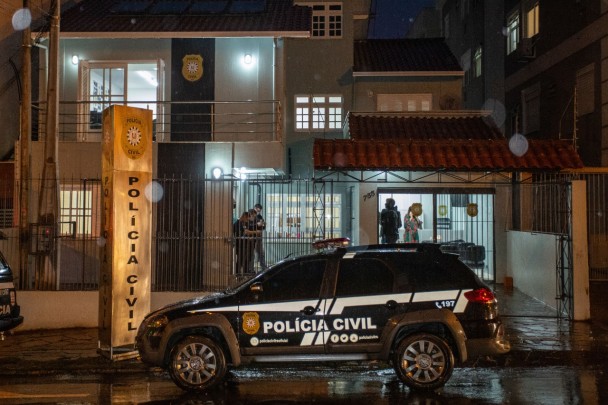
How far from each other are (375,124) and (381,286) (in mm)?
10978

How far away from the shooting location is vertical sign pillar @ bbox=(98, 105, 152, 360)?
31.2 ft

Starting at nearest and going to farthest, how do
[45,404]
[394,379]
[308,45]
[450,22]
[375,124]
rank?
1. [45,404]
2. [394,379]
3. [375,124]
4. [308,45]
5. [450,22]

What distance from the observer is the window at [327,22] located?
22.3m

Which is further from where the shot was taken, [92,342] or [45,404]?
[92,342]

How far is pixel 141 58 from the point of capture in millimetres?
17156

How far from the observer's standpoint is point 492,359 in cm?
966

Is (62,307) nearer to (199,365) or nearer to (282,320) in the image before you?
(199,365)

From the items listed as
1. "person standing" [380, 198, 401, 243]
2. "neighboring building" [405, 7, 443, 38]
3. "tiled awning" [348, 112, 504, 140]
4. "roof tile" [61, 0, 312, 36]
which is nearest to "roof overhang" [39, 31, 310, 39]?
"roof tile" [61, 0, 312, 36]

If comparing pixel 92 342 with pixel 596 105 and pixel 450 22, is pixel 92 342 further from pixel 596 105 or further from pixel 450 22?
pixel 450 22

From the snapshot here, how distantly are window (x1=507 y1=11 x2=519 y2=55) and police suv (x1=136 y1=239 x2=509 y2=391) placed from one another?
19.1m

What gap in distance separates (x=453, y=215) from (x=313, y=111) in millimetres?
7273

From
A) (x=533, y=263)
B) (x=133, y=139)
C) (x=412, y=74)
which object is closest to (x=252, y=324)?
(x=133, y=139)

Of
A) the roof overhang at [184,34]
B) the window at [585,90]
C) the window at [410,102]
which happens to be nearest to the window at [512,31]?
the window at [410,102]

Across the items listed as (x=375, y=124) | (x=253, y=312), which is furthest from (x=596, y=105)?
(x=253, y=312)
